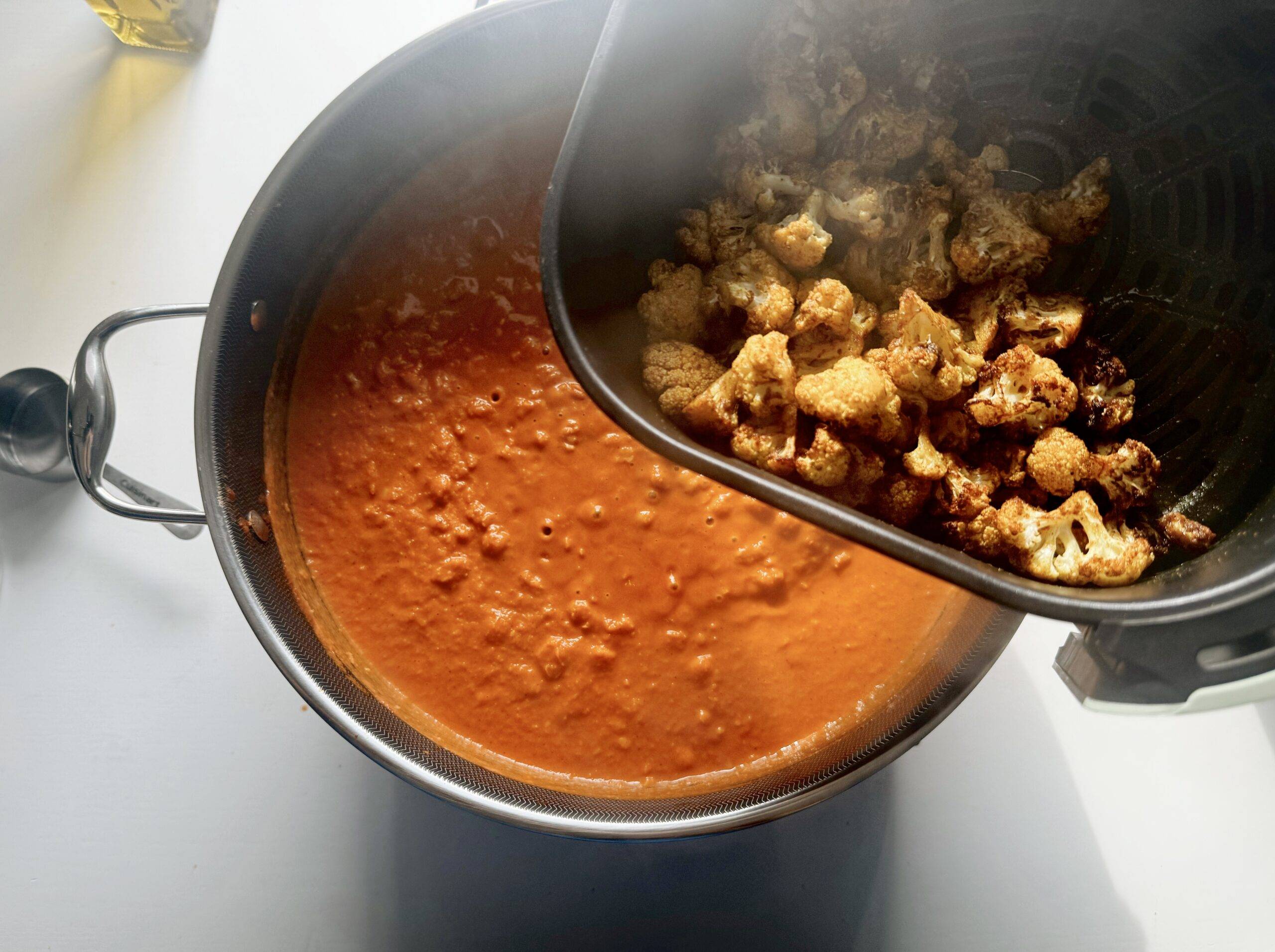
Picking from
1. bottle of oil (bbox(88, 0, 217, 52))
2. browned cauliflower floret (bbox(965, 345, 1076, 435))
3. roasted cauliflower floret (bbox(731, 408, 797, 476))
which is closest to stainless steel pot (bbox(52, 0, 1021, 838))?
browned cauliflower floret (bbox(965, 345, 1076, 435))

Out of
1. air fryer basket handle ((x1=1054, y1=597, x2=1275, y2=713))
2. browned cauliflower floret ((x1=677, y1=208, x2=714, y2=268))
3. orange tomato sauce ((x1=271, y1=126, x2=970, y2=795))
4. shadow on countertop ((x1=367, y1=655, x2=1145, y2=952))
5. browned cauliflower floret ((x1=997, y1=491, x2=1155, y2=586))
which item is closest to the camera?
air fryer basket handle ((x1=1054, y1=597, x2=1275, y2=713))

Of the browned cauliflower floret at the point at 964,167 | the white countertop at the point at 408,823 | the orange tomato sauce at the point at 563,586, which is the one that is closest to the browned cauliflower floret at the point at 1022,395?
the browned cauliflower floret at the point at 964,167

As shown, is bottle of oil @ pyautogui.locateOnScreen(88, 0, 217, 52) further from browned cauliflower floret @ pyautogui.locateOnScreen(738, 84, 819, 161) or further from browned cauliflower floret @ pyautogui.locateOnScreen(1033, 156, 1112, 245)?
browned cauliflower floret @ pyautogui.locateOnScreen(1033, 156, 1112, 245)

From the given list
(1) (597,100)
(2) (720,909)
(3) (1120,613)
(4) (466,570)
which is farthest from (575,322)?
(2) (720,909)

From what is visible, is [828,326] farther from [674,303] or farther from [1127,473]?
[1127,473]

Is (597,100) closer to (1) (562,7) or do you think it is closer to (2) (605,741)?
(1) (562,7)

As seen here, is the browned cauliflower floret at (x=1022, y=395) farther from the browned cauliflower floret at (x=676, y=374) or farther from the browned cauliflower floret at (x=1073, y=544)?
the browned cauliflower floret at (x=676, y=374)
